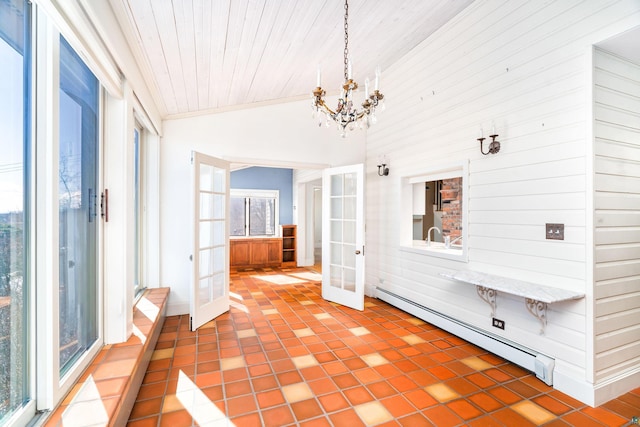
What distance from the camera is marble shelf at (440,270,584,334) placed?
86.4 inches

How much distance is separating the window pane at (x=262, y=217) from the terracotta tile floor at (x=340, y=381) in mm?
4641

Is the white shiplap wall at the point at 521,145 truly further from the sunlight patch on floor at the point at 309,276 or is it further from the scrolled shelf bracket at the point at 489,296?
the sunlight patch on floor at the point at 309,276

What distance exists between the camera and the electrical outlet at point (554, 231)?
7.73ft

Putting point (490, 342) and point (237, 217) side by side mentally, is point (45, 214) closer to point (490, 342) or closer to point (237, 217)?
point (490, 342)

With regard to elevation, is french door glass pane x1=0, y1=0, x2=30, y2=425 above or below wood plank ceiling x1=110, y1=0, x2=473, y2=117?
below

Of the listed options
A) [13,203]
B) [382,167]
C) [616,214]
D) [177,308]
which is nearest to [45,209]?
[13,203]

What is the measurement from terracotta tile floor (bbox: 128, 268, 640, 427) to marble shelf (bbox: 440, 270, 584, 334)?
531 mm

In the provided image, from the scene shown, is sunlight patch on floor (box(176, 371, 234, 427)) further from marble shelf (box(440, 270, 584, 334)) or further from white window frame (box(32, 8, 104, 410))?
marble shelf (box(440, 270, 584, 334))

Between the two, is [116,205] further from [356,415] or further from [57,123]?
[356,415]

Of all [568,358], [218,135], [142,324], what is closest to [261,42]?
[218,135]

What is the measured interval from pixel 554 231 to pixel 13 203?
3.29 meters

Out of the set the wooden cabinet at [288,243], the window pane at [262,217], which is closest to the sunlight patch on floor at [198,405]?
the wooden cabinet at [288,243]

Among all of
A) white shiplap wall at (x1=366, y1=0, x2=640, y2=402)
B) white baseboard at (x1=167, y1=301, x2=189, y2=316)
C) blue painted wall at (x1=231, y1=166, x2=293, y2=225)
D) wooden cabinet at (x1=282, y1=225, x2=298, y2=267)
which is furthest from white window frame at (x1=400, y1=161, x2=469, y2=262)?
blue painted wall at (x1=231, y1=166, x2=293, y2=225)

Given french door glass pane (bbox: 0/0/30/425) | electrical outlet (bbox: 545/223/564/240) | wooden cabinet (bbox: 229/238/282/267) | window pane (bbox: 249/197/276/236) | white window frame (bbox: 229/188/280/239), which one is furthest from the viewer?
window pane (bbox: 249/197/276/236)
